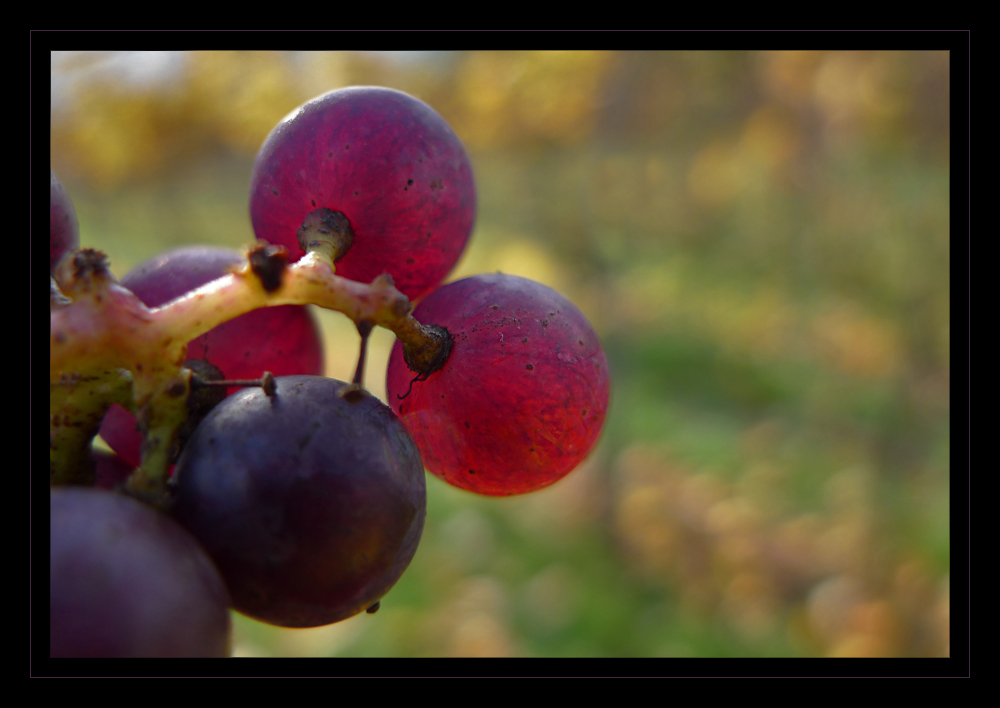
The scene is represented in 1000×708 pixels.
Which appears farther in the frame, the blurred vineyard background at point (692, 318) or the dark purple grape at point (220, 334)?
the blurred vineyard background at point (692, 318)

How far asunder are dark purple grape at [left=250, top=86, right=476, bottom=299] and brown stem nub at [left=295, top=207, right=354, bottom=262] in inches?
0.6

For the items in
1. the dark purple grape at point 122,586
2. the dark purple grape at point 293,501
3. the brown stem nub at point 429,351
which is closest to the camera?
the dark purple grape at point 122,586

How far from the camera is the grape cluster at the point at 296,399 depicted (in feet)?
2.25

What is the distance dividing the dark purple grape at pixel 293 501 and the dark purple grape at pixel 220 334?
0.23m

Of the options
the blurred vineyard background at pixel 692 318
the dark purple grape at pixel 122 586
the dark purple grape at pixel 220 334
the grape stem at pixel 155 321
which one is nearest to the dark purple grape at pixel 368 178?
the dark purple grape at pixel 220 334

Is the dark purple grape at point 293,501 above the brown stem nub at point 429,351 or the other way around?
the other way around

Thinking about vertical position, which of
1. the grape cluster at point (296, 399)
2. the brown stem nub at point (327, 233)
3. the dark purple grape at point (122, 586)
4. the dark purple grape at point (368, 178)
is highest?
the dark purple grape at point (368, 178)

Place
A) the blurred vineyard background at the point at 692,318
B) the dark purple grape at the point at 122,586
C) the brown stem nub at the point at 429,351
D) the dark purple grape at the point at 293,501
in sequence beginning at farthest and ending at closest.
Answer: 1. the blurred vineyard background at the point at 692,318
2. the brown stem nub at the point at 429,351
3. the dark purple grape at the point at 293,501
4. the dark purple grape at the point at 122,586

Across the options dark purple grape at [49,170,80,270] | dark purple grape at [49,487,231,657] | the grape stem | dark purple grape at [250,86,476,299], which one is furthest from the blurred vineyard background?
dark purple grape at [49,487,231,657]

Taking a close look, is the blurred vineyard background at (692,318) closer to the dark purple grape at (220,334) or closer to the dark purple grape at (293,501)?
the dark purple grape at (220,334)

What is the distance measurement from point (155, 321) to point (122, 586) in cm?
28

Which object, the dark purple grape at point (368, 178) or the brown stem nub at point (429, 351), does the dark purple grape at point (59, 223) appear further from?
the brown stem nub at point (429, 351)

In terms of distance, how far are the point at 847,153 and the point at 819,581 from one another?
343cm

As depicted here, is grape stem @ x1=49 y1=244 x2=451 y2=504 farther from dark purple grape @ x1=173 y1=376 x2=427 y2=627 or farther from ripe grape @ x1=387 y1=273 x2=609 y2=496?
ripe grape @ x1=387 y1=273 x2=609 y2=496
